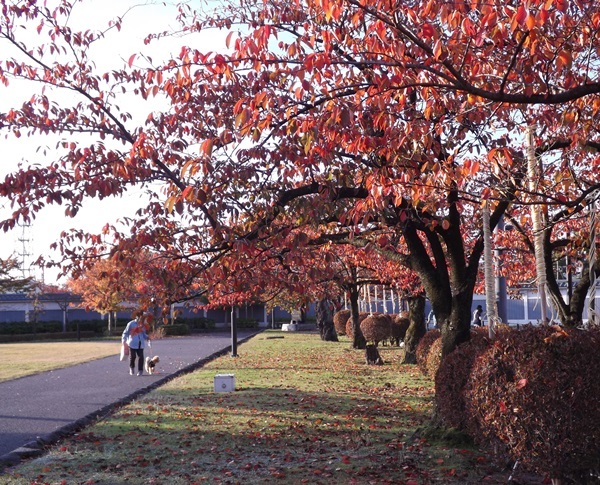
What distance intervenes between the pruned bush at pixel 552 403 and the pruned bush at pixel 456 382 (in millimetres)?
1081

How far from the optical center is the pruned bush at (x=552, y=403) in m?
6.00

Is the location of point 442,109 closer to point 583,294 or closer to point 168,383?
point 583,294

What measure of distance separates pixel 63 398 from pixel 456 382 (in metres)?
9.60

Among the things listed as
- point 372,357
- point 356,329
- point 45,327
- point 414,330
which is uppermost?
point 414,330

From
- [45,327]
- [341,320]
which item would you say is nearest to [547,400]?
[341,320]

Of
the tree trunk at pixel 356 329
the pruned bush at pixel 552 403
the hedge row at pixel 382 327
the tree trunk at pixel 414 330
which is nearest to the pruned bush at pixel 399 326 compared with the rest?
the hedge row at pixel 382 327

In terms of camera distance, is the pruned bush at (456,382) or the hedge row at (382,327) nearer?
the pruned bush at (456,382)

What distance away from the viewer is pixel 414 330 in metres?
22.5

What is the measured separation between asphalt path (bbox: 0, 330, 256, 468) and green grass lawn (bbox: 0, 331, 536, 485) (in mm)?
437

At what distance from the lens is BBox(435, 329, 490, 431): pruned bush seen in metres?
7.73

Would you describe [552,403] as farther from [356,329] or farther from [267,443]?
[356,329]

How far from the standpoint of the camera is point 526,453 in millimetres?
6191

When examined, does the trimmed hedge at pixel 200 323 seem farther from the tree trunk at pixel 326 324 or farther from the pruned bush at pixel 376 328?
the pruned bush at pixel 376 328

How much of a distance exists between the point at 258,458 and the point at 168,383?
360 inches
